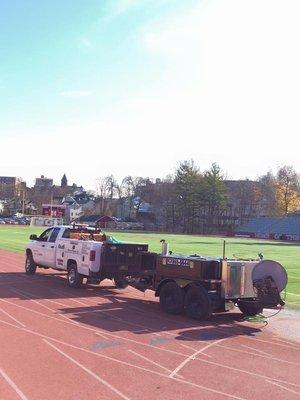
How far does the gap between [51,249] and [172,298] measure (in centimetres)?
740

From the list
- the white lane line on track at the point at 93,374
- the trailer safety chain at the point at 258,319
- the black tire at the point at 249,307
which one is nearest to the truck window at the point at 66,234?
the black tire at the point at 249,307

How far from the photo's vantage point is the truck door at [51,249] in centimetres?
2041

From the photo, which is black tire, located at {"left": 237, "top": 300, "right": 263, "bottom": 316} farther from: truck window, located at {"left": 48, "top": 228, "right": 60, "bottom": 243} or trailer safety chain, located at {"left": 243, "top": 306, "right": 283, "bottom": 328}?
truck window, located at {"left": 48, "top": 228, "right": 60, "bottom": 243}

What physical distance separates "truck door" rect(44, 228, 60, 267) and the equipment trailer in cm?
169

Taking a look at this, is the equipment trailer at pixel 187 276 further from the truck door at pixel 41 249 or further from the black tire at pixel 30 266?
the black tire at pixel 30 266

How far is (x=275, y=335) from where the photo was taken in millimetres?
12336

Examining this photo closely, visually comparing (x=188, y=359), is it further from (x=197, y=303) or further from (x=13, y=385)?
(x=197, y=303)

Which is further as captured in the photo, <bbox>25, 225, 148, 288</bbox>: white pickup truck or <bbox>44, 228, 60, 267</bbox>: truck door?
<bbox>44, 228, 60, 267</bbox>: truck door

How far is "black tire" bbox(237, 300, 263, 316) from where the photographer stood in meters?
14.0

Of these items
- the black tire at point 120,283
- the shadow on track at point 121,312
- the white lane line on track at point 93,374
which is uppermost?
the black tire at point 120,283

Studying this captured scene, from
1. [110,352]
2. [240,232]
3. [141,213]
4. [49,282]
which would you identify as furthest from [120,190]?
[110,352]

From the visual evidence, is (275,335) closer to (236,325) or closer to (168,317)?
(236,325)

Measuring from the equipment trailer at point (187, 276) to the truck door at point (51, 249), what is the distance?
169 centimetres

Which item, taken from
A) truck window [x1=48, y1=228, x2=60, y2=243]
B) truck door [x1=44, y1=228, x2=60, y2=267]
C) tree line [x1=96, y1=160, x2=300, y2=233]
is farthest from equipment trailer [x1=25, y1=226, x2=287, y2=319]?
tree line [x1=96, y1=160, x2=300, y2=233]
